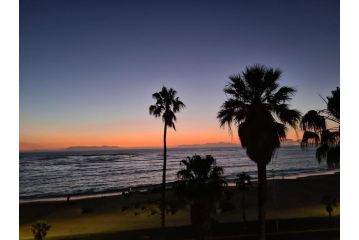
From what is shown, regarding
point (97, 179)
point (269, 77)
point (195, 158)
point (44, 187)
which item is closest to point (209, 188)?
point (195, 158)

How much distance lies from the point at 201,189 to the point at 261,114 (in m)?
1.95

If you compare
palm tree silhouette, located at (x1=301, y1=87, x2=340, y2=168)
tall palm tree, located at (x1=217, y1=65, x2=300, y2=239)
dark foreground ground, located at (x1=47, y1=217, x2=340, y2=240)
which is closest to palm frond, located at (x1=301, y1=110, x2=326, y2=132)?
palm tree silhouette, located at (x1=301, y1=87, x2=340, y2=168)

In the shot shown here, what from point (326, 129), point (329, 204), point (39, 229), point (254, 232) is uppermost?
point (326, 129)

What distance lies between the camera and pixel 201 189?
6902mm

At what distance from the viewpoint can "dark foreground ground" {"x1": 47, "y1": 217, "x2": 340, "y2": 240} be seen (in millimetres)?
9188

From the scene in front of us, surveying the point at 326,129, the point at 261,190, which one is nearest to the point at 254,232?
the point at 261,190

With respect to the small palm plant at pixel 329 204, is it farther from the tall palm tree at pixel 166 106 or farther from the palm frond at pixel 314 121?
the palm frond at pixel 314 121

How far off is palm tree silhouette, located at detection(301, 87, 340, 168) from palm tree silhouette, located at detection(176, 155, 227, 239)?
2.46 m

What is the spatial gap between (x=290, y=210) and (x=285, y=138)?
11234 mm

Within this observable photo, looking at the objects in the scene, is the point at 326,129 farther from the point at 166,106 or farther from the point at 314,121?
the point at 166,106

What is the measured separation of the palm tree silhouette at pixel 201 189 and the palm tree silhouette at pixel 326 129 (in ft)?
8.08

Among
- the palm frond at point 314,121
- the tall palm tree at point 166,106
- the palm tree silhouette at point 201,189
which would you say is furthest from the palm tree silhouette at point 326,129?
the tall palm tree at point 166,106

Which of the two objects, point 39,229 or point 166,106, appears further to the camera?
point 166,106
